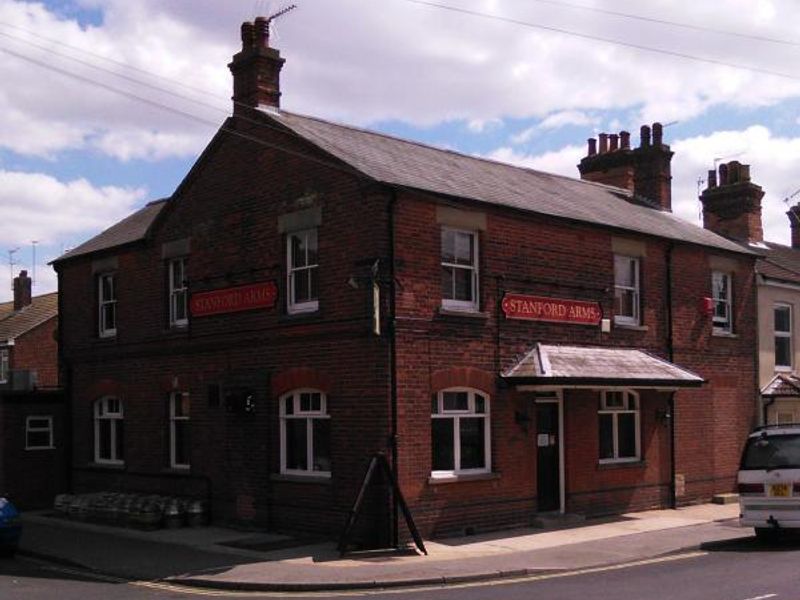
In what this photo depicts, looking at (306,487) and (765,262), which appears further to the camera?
(765,262)

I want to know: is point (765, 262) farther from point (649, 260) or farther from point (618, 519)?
point (618, 519)

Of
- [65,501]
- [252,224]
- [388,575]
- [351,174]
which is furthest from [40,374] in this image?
[388,575]

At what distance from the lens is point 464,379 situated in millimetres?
17344

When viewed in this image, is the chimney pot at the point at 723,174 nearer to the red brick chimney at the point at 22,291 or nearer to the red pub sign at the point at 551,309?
the red pub sign at the point at 551,309

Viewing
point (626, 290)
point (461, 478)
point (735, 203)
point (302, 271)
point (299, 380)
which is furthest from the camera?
point (735, 203)

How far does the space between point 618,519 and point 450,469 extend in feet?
14.2

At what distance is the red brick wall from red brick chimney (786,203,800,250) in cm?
3044

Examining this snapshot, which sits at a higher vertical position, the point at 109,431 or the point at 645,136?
the point at 645,136

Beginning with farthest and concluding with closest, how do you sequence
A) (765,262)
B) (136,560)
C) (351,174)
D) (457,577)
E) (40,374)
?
(40,374) < (765,262) < (351,174) < (136,560) < (457,577)

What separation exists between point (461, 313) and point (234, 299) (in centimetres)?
461

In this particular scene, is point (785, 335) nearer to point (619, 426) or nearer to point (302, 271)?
point (619, 426)

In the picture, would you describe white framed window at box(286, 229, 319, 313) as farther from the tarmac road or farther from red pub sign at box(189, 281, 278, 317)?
the tarmac road

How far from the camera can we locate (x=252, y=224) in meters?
19.1

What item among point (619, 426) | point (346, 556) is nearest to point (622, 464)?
point (619, 426)
